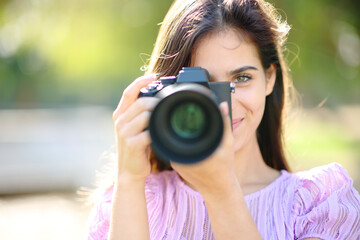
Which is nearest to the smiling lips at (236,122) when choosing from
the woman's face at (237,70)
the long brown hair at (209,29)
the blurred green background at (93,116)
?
the woman's face at (237,70)

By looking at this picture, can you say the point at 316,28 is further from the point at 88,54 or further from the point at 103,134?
the point at 88,54

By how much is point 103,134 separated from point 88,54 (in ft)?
25.3

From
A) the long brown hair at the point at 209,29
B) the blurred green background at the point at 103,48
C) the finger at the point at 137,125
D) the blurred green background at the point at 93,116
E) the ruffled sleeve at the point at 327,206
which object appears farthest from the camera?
the blurred green background at the point at 103,48

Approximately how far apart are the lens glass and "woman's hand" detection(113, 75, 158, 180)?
0.35 feet

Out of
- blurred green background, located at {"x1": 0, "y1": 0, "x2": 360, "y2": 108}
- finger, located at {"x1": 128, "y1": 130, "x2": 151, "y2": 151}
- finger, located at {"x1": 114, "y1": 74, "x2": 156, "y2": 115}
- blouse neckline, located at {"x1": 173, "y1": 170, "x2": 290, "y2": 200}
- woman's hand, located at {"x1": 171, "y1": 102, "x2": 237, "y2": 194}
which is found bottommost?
blouse neckline, located at {"x1": 173, "y1": 170, "x2": 290, "y2": 200}

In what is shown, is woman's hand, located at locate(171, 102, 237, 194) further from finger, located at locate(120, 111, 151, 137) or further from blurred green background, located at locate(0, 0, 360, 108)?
blurred green background, located at locate(0, 0, 360, 108)

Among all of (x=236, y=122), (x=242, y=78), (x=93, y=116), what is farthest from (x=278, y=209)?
(x=93, y=116)

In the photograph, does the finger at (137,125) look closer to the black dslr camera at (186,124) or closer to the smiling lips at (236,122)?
the black dslr camera at (186,124)

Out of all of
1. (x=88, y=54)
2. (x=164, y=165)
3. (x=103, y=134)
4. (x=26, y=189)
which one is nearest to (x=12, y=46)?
(x=88, y=54)

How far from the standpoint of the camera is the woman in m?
1.31

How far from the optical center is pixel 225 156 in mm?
1200

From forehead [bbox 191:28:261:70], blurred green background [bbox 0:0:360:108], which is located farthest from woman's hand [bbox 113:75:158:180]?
blurred green background [bbox 0:0:360:108]

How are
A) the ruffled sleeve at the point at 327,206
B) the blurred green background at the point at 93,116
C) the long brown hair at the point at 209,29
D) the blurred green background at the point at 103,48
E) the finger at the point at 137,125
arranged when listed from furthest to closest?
1. the blurred green background at the point at 103,48
2. the blurred green background at the point at 93,116
3. the long brown hair at the point at 209,29
4. the ruffled sleeve at the point at 327,206
5. the finger at the point at 137,125

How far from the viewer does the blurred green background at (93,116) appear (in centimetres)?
463
